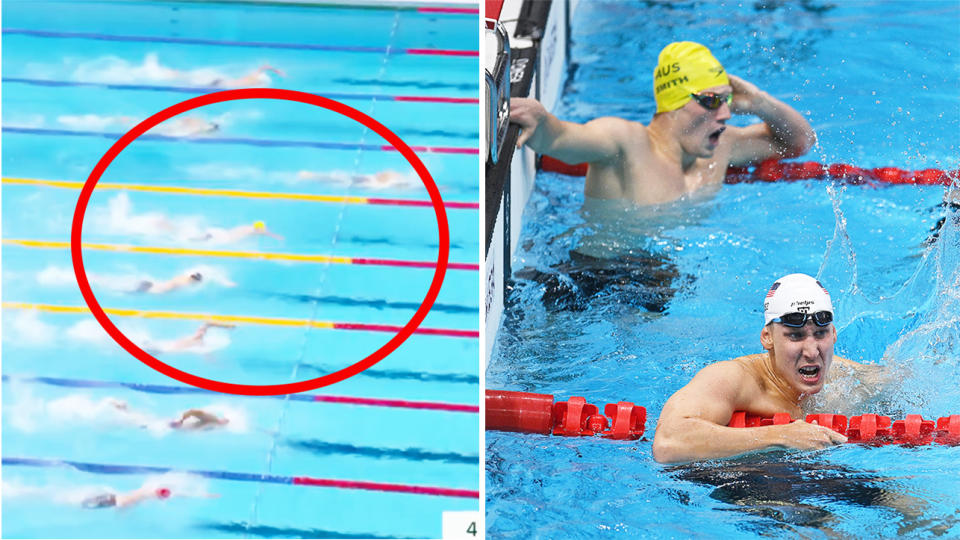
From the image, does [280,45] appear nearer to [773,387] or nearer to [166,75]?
[166,75]

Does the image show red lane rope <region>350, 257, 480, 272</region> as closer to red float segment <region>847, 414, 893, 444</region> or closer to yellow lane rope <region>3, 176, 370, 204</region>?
yellow lane rope <region>3, 176, 370, 204</region>

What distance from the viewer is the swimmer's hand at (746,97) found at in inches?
219

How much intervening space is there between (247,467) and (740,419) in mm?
1802

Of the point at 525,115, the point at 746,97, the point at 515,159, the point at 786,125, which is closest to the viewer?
the point at 525,115

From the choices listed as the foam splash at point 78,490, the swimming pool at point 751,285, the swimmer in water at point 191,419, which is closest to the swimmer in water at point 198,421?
the swimmer in water at point 191,419

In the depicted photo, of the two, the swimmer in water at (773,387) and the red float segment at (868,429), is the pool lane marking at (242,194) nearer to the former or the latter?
the swimmer in water at (773,387)

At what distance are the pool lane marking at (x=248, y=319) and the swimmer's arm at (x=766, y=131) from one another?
11.9ft

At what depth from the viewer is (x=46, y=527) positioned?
2.38m

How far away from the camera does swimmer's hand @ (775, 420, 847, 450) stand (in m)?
3.38

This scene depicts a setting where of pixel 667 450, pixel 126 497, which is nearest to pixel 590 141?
pixel 667 450

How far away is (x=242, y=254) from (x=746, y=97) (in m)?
3.78

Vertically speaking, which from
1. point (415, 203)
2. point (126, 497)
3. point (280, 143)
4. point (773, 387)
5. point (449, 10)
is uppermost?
point (449, 10)

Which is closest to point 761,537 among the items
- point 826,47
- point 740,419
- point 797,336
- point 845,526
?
point 845,526

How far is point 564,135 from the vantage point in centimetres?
512
